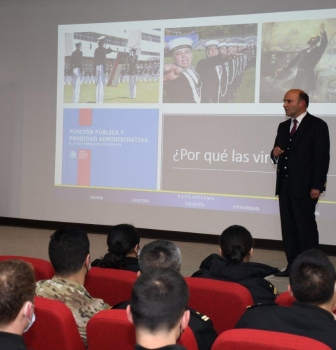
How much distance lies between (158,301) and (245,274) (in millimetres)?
1501

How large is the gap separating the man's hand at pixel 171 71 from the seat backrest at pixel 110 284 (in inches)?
164

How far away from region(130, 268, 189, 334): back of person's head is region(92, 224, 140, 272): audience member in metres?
1.64

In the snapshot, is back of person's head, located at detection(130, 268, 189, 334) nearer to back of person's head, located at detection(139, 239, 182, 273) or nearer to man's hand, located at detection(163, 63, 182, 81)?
back of person's head, located at detection(139, 239, 182, 273)

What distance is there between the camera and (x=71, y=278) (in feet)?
7.97

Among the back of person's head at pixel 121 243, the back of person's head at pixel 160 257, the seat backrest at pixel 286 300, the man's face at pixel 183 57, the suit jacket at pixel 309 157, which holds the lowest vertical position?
the seat backrest at pixel 286 300

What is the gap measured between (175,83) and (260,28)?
1156mm

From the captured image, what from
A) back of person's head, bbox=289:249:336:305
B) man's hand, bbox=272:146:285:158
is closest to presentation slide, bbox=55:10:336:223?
man's hand, bbox=272:146:285:158

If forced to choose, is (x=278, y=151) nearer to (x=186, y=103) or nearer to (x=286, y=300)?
(x=186, y=103)

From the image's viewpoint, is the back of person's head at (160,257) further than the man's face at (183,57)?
No

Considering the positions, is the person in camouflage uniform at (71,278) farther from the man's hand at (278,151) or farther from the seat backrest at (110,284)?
the man's hand at (278,151)

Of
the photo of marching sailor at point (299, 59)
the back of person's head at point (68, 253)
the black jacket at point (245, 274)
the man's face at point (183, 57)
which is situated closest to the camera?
the back of person's head at point (68, 253)

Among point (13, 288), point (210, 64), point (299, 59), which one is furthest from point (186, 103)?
point (13, 288)

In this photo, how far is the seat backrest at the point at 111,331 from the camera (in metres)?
1.70

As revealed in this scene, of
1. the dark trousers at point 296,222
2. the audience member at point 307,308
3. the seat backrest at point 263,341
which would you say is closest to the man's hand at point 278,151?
the dark trousers at point 296,222
